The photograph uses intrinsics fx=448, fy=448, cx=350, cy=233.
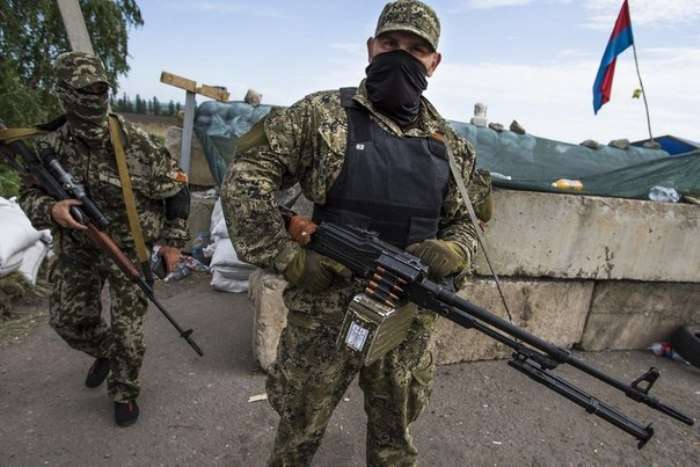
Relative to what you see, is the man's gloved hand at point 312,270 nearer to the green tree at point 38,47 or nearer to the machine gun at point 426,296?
the machine gun at point 426,296

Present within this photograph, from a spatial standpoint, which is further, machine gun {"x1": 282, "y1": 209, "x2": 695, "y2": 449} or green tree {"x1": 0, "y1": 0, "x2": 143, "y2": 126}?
green tree {"x1": 0, "y1": 0, "x2": 143, "y2": 126}

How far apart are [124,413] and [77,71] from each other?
1844 mm

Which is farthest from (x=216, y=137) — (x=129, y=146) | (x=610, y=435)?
(x=610, y=435)

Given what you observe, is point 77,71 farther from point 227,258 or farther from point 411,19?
point 227,258

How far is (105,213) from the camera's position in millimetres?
2475

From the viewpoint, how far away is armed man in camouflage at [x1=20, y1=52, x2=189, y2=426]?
2.24 metres

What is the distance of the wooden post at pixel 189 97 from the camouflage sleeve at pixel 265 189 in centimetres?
386

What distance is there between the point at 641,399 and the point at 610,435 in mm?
1854

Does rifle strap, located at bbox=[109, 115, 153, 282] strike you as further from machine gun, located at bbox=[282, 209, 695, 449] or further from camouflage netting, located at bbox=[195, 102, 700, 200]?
camouflage netting, located at bbox=[195, 102, 700, 200]

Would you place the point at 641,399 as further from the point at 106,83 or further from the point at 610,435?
the point at 106,83

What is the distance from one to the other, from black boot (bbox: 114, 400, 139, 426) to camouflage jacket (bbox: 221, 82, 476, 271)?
1614mm

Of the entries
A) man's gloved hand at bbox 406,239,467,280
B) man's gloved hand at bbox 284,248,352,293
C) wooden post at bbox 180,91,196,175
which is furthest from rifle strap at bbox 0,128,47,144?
wooden post at bbox 180,91,196,175

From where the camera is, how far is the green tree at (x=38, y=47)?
27.2 feet

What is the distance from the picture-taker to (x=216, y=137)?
198 inches
